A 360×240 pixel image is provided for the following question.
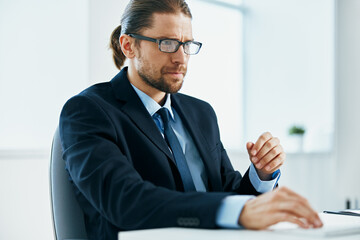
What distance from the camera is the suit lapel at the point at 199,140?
179cm

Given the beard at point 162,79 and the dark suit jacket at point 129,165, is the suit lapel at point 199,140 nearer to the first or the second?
the dark suit jacket at point 129,165

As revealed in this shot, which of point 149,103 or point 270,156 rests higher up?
point 149,103

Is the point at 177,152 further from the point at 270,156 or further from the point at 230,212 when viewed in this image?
the point at 230,212

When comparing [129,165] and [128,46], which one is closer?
[129,165]

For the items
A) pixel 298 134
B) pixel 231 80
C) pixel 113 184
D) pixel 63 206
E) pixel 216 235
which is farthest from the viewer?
pixel 231 80

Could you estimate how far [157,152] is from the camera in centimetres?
159

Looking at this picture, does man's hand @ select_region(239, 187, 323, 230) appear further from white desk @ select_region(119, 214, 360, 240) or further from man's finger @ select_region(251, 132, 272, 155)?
man's finger @ select_region(251, 132, 272, 155)

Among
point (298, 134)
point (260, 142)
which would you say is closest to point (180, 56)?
point (260, 142)

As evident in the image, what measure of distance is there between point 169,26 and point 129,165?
632 millimetres

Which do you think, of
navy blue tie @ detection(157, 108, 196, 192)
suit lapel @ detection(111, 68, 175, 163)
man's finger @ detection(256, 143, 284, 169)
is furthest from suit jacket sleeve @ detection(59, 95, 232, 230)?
man's finger @ detection(256, 143, 284, 169)

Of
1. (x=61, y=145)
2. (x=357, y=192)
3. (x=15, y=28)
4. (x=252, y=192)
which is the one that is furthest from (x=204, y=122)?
(x=357, y=192)

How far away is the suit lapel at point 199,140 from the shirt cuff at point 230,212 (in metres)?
0.72

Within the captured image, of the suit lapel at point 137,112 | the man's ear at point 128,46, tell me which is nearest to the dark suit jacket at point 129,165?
Result: the suit lapel at point 137,112

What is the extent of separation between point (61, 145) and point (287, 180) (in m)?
4.02
